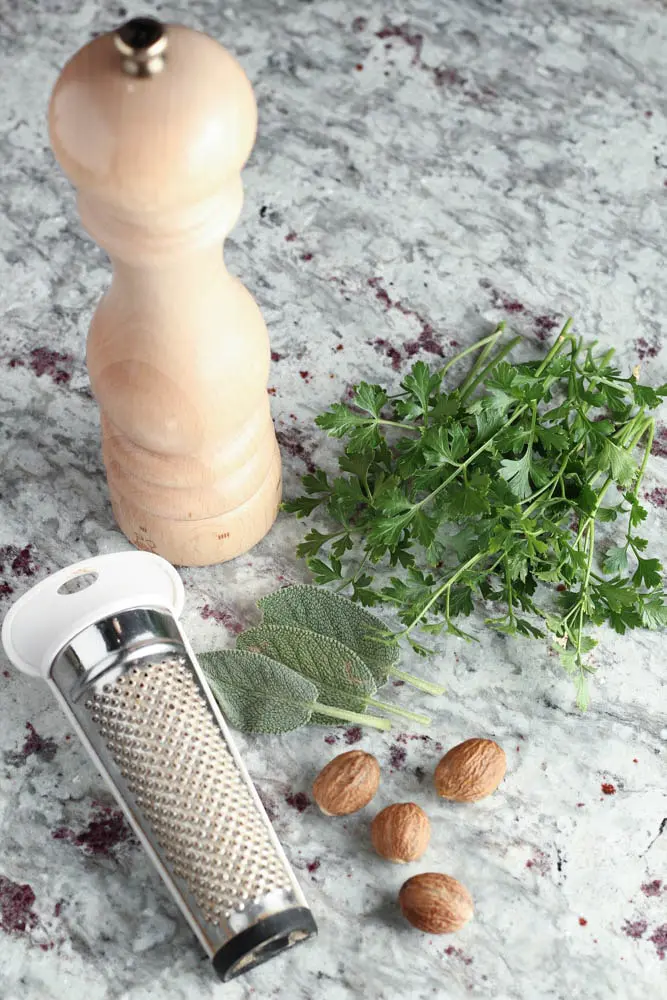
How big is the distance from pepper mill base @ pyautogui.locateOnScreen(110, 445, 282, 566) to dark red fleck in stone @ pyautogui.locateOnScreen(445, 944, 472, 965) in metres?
0.32

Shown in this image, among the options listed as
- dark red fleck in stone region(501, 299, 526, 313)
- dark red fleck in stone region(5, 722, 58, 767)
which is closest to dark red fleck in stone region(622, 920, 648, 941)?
dark red fleck in stone region(5, 722, 58, 767)

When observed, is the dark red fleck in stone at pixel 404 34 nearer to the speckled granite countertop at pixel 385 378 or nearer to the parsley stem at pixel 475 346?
the speckled granite countertop at pixel 385 378

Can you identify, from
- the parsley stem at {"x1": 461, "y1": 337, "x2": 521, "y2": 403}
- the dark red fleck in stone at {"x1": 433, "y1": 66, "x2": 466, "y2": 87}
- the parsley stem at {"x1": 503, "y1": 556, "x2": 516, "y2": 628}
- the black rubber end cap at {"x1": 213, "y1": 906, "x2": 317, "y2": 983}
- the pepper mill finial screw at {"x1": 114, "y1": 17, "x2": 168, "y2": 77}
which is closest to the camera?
the pepper mill finial screw at {"x1": 114, "y1": 17, "x2": 168, "y2": 77}

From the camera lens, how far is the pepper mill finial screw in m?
0.59

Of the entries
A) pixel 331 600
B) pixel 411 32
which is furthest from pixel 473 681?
pixel 411 32

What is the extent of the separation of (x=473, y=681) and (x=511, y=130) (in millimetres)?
544

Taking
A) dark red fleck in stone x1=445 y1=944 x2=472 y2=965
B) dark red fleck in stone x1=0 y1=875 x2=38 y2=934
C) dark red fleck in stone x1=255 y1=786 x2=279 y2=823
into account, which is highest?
dark red fleck in stone x1=255 y1=786 x2=279 y2=823

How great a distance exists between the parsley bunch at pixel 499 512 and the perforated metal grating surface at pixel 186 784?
0.16 metres

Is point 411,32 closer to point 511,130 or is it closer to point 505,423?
point 511,130

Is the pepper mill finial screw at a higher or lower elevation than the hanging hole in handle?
higher

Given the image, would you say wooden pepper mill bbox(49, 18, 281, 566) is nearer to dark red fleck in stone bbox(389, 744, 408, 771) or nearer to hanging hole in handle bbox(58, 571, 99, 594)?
hanging hole in handle bbox(58, 571, 99, 594)

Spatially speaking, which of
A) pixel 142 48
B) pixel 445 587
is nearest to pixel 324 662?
pixel 445 587

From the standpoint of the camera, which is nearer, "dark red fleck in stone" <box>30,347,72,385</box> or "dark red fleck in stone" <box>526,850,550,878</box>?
"dark red fleck in stone" <box>526,850,550,878</box>

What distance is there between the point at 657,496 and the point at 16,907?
0.57 metres
